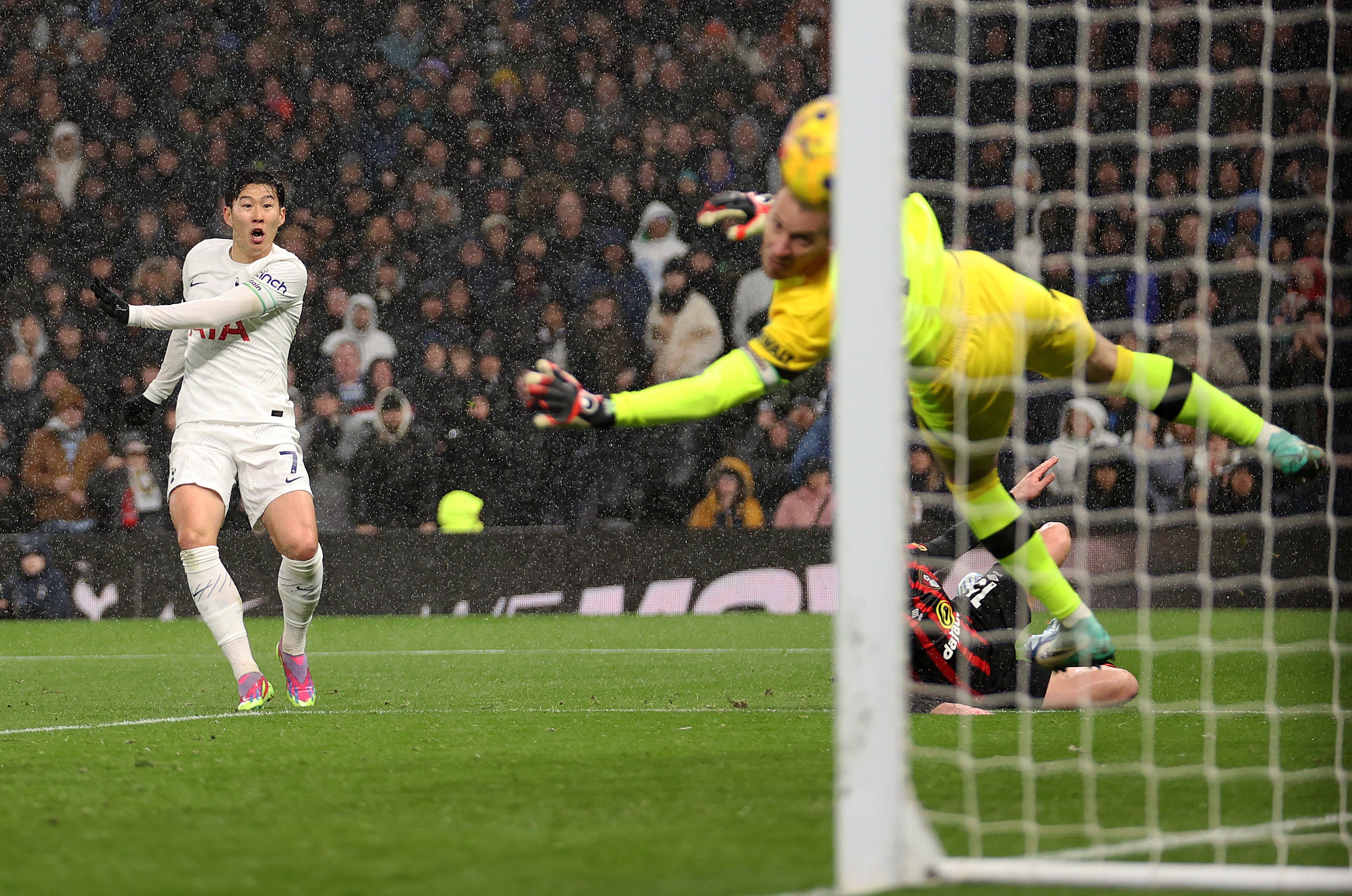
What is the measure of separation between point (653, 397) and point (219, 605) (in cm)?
274

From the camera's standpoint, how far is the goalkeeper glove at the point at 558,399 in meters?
3.62

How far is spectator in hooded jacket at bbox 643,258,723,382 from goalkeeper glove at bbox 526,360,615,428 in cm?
787

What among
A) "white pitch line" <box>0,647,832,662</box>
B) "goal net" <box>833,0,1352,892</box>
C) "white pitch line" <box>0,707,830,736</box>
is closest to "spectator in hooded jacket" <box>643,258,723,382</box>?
"goal net" <box>833,0,1352,892</box>

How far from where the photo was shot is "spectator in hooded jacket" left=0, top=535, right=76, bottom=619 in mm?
11211

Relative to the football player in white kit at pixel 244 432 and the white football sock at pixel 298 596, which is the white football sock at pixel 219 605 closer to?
the football player in white kit at pixel 244 432

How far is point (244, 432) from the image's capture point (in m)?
6.08

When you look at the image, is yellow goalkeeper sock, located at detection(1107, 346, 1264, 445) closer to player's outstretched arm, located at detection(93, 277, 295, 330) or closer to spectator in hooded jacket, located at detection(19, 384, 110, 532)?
player's outstretched arm, located at detection(93, 277, 295, 330)

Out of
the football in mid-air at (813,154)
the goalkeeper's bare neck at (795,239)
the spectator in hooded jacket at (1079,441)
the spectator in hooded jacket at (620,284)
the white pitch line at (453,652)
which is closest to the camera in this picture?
the football in mid-air at (813,154)

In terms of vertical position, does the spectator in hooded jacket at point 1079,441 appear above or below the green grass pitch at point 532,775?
above

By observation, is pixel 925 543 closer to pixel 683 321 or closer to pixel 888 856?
pixel 683 321

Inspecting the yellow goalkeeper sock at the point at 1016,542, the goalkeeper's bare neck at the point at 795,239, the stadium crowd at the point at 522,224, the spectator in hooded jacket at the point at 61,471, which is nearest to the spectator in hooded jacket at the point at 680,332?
the stadium crowd at the point at 522,224

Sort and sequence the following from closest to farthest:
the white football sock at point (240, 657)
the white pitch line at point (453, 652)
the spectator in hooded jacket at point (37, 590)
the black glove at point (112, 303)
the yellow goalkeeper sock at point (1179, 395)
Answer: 1. the yellow goalkeeper sock at point (1179, 395)
2. the black glove at point (112, 303)
3. the white football sock at point (240, 657)
4. the white pitch line at point (453, 652)
5. the spectator in hooded jacket at point (37, 590)

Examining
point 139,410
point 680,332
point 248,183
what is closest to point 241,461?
point 139,410

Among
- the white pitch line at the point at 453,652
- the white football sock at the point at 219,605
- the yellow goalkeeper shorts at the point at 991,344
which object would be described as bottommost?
the white pitch line at the point at 453,652
